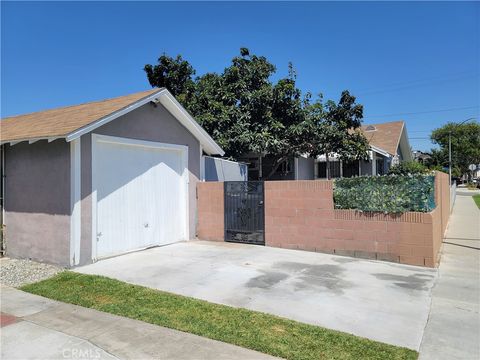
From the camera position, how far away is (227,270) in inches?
292

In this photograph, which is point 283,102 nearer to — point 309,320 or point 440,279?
point 440,279

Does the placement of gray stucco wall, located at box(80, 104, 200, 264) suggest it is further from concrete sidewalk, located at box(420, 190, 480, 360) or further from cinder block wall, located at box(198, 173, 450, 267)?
concrete sidewalk, located at box(420, 190, 480, 360)

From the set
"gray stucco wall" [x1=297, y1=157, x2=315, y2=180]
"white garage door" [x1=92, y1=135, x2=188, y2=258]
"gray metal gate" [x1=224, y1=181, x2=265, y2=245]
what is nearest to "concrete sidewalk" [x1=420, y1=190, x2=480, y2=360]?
"gray metal gate" [x1=224, y1=181, x2=265, y2=245]

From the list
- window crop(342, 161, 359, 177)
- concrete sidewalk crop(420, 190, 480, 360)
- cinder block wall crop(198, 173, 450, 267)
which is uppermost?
window crop(342, 161, 359, 177)

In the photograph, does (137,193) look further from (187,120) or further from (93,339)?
(93,339)

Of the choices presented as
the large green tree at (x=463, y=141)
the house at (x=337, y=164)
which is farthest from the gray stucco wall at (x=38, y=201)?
the large green tree at (x=463, y=141)

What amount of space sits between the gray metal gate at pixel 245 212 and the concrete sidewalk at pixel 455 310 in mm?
4416

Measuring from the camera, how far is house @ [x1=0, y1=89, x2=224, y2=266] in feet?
25.5

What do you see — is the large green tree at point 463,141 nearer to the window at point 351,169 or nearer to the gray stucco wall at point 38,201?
the window at point 351,169

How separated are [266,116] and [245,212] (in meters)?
5.21

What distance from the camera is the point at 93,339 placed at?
4273 mm

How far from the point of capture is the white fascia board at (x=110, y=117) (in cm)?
730

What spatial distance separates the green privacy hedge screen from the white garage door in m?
4.52

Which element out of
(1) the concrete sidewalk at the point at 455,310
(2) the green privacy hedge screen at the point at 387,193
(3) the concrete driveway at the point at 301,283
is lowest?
(1) the concrete sidewalk at the point at 455,310
